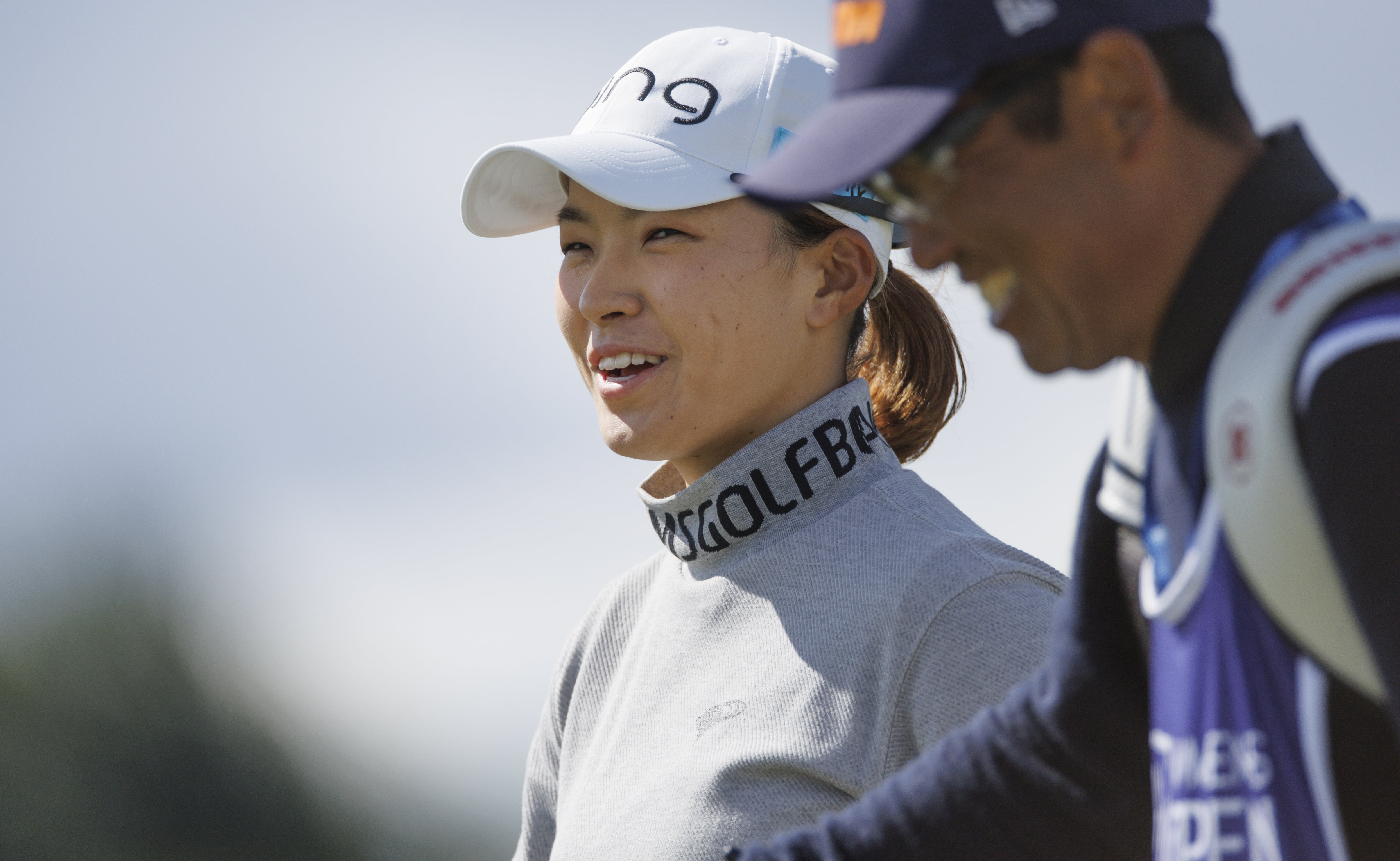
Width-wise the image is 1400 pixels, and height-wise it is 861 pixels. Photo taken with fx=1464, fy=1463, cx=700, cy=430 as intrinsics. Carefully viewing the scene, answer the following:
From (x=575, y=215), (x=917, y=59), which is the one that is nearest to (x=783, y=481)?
(x=575, y=215)

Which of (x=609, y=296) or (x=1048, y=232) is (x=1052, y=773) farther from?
(x=609, y=296)

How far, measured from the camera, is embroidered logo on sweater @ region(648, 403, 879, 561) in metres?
2.43

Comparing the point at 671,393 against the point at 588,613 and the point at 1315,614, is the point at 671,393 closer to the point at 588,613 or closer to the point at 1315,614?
the point at 588,613

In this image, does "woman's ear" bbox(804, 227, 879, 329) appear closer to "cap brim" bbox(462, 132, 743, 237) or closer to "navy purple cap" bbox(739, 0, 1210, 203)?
"cap brim" bbox(462, 132, 743, 237)

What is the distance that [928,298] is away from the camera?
2928 millimetres

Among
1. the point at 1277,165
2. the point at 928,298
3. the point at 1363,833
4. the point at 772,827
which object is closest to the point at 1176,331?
the point at 1277,165

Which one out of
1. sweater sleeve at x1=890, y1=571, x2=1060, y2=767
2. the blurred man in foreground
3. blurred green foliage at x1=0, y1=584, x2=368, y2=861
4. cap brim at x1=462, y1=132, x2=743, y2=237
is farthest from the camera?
blurred green foliage at x1=0, y1=584, x2=368, y2=861

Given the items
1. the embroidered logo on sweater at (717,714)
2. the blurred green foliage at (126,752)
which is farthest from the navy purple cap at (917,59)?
the blurred green foliage at (126,752)

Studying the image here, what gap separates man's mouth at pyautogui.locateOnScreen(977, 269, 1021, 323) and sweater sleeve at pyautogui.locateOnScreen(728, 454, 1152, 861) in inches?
11.6

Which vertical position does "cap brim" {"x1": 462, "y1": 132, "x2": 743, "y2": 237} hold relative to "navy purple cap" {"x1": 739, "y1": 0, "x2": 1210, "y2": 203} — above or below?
below

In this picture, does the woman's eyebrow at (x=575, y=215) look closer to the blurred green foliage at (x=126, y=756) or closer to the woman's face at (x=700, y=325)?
the woman's face at (x=700, y=325)

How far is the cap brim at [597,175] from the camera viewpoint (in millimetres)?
2408

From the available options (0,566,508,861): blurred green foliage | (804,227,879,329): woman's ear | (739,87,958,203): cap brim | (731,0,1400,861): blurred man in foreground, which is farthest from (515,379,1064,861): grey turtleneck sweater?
(0,566,508,861): blurred green foliage

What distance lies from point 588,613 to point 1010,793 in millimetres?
1465
